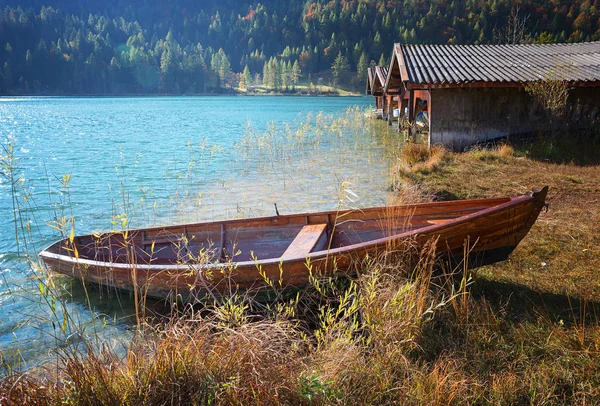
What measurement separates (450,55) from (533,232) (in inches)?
503

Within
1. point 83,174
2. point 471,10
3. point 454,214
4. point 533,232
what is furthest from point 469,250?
point 471,10

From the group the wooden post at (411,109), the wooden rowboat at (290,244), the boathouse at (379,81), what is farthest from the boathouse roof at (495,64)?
the wooden rowboat at (290,244)

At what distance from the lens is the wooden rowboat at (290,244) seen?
509 cm

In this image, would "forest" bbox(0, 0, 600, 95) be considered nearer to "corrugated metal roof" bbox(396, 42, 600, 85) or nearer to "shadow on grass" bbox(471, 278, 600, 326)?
"corrugated metal roof" bbox(396, 42, 600, 85)

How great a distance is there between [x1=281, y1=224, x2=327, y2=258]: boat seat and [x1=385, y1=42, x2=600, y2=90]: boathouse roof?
963cm

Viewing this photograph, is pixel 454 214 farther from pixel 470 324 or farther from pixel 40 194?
pixel 40 194

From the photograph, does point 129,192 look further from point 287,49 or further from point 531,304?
point 287,49

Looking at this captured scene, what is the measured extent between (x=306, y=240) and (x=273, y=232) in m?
0.93

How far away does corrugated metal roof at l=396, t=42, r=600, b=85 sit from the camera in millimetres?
14633

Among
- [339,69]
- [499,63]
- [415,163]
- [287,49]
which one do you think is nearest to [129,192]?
[415,163]

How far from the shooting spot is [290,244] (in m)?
6.26

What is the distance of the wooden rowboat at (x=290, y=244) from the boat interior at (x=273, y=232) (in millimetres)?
14

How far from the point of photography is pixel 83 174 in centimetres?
1639

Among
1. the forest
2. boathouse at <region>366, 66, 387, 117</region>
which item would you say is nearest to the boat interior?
boathouse at <region>366, 66, 387, 117</region>
